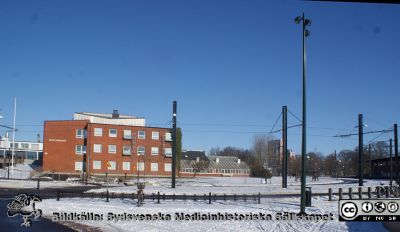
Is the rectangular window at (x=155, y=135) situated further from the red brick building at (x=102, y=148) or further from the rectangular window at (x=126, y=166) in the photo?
the rectangular window at (x=126, y=166)

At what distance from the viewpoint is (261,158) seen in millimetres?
135875

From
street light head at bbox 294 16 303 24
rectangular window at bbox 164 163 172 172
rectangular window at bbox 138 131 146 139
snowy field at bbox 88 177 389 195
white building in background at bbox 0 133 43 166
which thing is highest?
street light head at bbox 294 16 303 24

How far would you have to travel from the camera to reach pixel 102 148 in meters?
84.7

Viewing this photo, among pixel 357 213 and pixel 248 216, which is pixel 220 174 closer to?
pixel 248 216

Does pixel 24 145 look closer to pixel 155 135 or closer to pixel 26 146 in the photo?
pixel 26 146

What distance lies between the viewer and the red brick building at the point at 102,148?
83625 mm

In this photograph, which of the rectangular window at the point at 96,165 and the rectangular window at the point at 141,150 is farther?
the rectangular window at the point at 141,150

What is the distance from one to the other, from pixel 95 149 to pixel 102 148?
1.24 meters

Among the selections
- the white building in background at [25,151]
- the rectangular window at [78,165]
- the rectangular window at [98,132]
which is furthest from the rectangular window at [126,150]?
the white building in background at [25,151]

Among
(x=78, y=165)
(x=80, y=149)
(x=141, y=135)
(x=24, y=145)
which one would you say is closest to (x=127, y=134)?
(x=141, y=135)

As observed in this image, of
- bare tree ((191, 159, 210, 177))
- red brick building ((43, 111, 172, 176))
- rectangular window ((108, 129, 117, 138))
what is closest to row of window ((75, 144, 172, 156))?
red brick building ((43, 111, 172, 176))

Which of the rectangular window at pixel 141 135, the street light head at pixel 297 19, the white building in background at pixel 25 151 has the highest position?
the street light head at pixel 297 19

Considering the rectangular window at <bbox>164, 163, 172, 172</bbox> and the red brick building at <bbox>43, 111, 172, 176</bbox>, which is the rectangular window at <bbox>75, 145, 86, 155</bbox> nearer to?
the red brick building at <bbox>43, 111, 172, 176</bbox>

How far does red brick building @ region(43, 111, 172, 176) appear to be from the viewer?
8362cm
